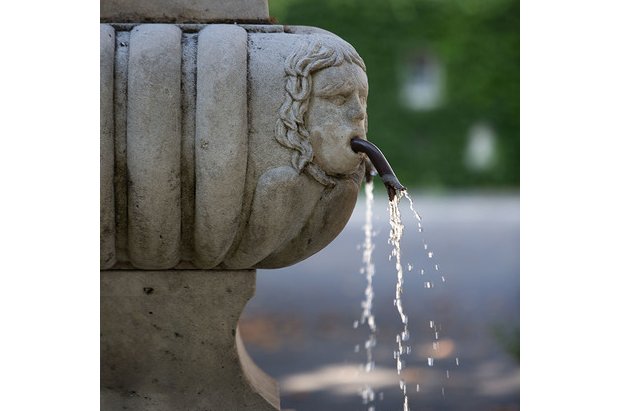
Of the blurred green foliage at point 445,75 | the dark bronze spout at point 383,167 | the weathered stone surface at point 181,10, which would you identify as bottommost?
the dark bronze spout at point 383,167

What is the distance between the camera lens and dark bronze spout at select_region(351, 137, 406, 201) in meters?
2.11

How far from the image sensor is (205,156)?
2127 millimetres

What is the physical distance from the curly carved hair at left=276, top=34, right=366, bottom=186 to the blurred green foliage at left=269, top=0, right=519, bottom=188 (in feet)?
25.1

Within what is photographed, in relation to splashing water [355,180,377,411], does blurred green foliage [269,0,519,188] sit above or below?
above

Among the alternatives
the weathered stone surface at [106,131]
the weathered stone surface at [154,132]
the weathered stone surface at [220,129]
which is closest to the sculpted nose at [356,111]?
the weathered stone surface at [220,129]

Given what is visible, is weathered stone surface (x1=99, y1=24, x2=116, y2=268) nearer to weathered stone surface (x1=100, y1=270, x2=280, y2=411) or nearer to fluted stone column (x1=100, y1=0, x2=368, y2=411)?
fluted stone column (x1=100, y1=0, x2=368, y2=411)

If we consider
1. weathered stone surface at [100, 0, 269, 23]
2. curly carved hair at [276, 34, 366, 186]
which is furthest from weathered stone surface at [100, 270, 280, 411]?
weathered stone surface at [100, 0, 269, 23]

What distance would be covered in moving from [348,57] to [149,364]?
972 mm

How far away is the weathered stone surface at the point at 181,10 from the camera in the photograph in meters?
2.31

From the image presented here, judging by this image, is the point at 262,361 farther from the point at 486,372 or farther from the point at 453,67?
the point at 453,67

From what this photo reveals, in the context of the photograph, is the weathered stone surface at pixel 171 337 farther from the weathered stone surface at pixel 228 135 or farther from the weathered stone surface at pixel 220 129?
the weathered stone surface at pixel 220 129

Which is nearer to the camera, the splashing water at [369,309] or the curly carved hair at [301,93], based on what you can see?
the curly carved hair at [301,93]

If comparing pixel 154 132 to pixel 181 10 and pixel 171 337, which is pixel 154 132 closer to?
pixel 181 10

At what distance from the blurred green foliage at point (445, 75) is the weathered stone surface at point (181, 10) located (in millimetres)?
7512
